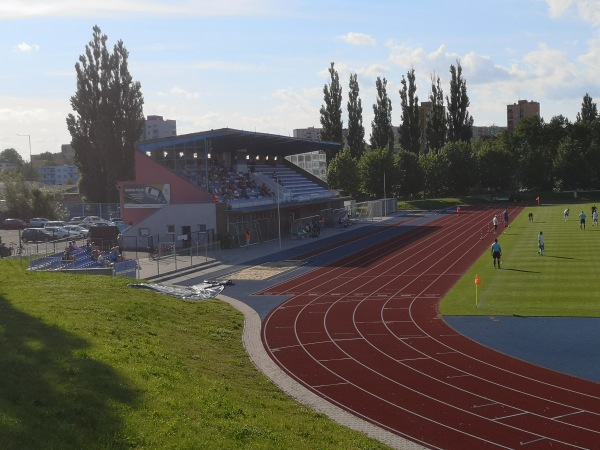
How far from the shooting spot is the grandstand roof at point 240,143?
5338 centimetres

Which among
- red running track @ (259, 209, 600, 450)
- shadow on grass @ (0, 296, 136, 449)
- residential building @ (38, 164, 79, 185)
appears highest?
residential building @ (38, 164, 79, 185)

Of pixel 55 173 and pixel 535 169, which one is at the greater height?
pixel 55 173

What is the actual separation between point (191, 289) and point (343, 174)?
5811cm

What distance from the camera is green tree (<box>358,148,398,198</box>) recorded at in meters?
92.1

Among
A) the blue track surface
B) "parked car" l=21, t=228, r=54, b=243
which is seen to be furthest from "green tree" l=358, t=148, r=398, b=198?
the blue track surface

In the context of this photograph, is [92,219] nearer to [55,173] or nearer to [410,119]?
[410,119]

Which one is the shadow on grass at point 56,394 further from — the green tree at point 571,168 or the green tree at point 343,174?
the green tree at point 571,168

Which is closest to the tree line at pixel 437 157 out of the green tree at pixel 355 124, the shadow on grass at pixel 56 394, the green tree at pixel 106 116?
the green tree at pixel 355 124

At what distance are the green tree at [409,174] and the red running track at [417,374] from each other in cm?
6295

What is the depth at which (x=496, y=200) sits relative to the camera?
324 feet

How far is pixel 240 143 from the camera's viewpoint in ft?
202

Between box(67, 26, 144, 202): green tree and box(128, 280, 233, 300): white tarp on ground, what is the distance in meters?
38.4

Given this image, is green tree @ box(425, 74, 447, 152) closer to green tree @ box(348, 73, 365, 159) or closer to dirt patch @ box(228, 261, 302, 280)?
green tree @ box(348, 73, 365, 159)

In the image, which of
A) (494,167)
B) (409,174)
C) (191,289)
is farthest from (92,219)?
(494,167)
